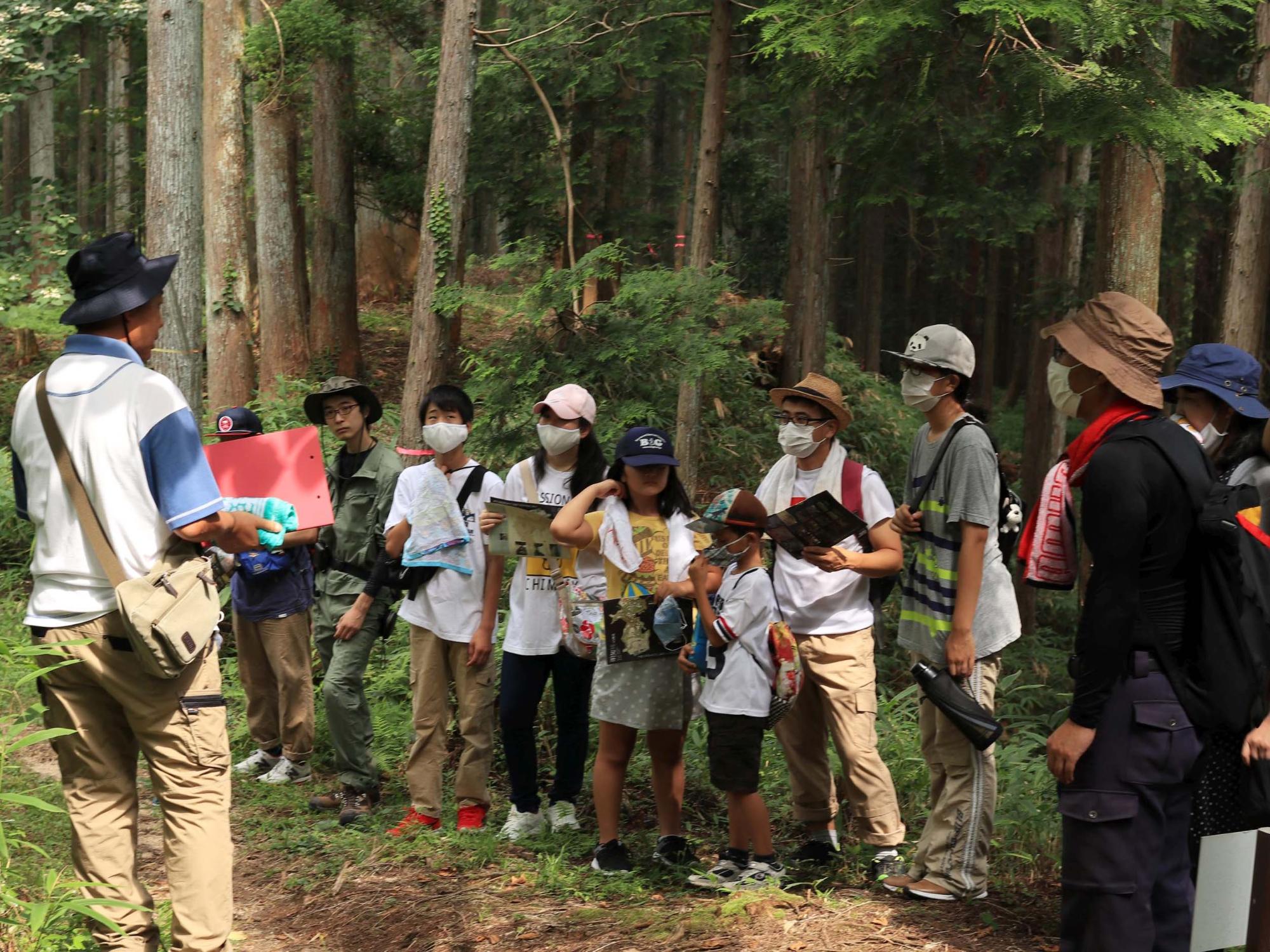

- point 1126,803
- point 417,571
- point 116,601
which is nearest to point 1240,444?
point 1126,803

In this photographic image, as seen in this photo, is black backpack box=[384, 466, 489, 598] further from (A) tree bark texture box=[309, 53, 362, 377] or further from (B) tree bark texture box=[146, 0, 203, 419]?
(A) tree bark texture box=[309, 53, 362, 377]

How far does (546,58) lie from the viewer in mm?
12945

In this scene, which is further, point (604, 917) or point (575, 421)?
point (575, 421)

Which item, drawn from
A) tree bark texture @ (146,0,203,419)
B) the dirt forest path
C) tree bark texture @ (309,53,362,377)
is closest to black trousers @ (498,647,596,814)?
the dirt forest path

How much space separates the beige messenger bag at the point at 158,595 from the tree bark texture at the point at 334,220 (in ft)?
40.5

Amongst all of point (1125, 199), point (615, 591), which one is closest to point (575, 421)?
point (615, 591)

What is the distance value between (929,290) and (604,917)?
29.0m

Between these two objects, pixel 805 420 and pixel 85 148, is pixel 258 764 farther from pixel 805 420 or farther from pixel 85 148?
pixel 85 148

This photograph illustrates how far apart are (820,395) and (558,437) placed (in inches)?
56.3

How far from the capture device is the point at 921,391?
201 inches

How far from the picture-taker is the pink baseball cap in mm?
5980

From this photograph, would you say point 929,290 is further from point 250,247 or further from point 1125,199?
point 1125,199

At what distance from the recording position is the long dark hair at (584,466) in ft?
20.0

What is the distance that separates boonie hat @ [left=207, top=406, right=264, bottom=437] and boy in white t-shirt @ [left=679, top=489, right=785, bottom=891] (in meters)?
3.31
